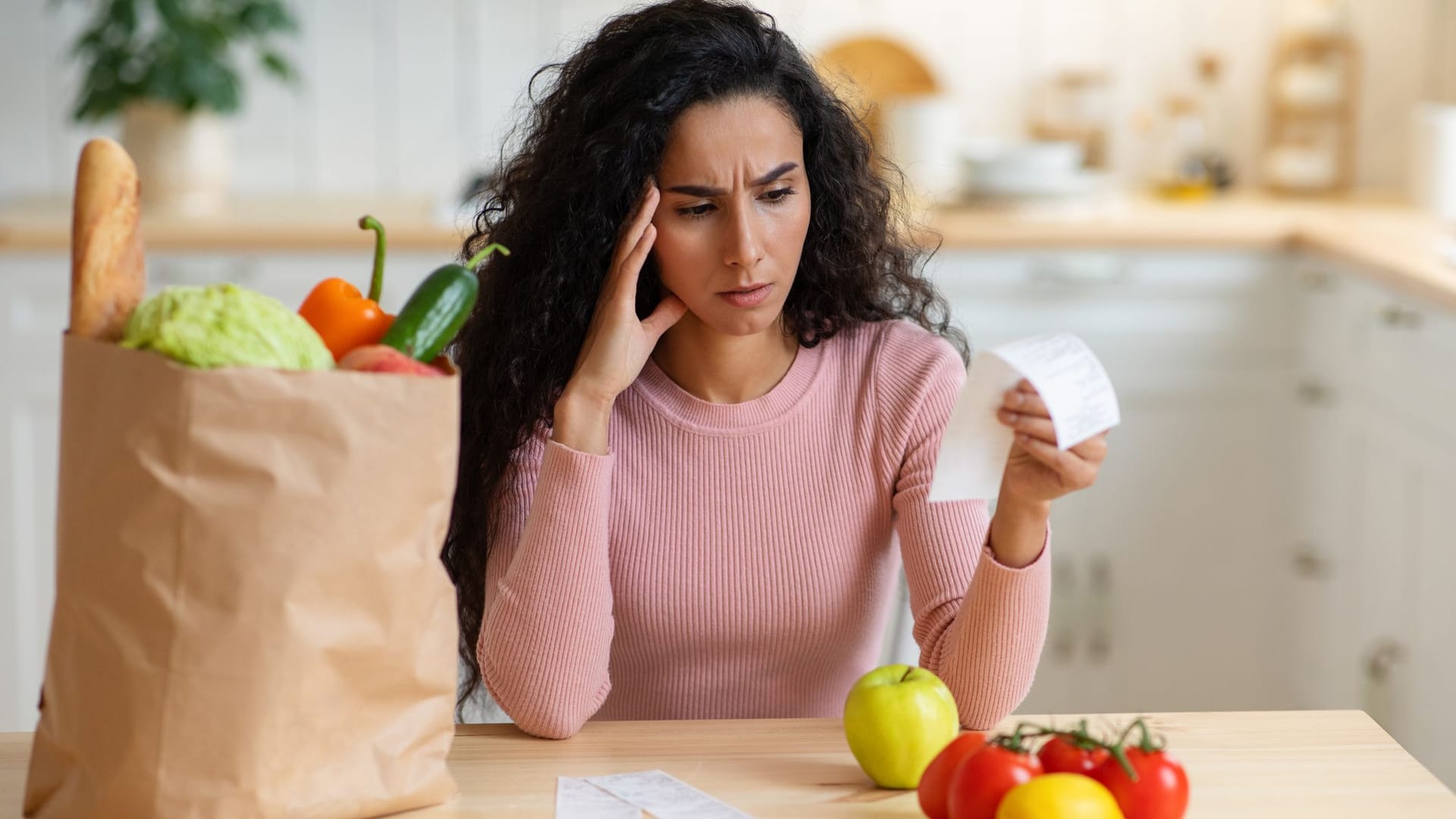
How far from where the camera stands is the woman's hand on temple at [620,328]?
1.30 meters

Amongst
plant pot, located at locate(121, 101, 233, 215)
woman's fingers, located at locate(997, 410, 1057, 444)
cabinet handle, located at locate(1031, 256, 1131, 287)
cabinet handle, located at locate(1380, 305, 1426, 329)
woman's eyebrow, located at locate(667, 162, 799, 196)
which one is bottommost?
woman's fingers, located at locate(997, 410, 1057, 444)

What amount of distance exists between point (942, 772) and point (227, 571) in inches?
16.8

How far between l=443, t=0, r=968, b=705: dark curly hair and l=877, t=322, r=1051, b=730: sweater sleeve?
0.11 m

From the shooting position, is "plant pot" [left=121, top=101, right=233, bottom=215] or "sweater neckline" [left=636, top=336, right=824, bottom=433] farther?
"plant pot" [left=121, top=101, right=233, bottom=215]

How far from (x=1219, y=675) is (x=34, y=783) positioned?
2.38 m

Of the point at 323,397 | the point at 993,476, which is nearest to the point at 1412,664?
the point at 993,476

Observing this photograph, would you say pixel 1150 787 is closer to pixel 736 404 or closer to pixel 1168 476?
pixel 736 404

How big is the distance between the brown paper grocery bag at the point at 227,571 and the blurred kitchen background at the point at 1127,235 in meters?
1.50

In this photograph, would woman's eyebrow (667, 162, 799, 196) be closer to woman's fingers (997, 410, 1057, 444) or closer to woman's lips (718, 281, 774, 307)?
woman's lips (718, 281, 774, 307)

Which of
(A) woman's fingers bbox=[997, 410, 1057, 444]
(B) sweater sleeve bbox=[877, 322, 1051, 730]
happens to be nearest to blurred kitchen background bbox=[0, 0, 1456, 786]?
(B) sweater sleeve bbox=[877, 322, 1051, 730]

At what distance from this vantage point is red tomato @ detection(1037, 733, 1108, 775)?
0.89 m

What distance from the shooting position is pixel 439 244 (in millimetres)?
2635

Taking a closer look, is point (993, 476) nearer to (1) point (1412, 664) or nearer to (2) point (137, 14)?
(1) point (1412, 664)

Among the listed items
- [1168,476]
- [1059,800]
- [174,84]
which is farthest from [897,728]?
[174,84]
